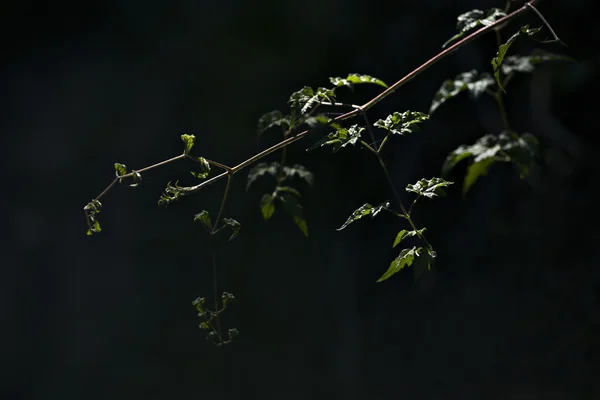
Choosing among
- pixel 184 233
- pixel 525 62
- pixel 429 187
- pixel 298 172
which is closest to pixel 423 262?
pixel 429 187

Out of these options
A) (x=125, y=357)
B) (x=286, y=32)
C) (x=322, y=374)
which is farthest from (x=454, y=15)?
(x=125, y=357)

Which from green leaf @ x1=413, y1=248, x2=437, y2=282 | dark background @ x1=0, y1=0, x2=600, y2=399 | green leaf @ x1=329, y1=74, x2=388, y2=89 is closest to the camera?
green leaf @ x1=413, y1=248, x2=437, y2=282

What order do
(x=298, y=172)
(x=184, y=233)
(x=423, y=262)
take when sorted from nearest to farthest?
(x=423, y=262), (x=298, y=172), (x=184, y=233)

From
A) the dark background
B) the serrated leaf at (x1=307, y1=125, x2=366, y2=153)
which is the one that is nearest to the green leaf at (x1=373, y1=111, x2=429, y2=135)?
the serrated leaf at (x1=307, y1=125, x2=366, y2=153)

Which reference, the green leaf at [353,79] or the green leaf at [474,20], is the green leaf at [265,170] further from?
the green leaf at [474,20]

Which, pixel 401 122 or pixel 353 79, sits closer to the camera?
pixel 401 122

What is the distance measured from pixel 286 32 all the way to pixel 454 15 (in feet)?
2.22

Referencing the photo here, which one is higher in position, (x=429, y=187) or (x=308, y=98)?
(x=308, y=98)

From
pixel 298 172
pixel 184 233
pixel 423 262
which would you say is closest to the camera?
pixel 423 262

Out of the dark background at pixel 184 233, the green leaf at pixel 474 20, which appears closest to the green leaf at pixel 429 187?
the green leaf at pixel 474 20

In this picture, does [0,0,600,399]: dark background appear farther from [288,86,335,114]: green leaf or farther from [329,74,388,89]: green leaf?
[288,86,335,114]: green leaf

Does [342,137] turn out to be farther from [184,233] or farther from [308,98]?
[184,233]

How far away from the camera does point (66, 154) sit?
2629 mm

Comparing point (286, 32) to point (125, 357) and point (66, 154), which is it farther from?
point (125, 357)
